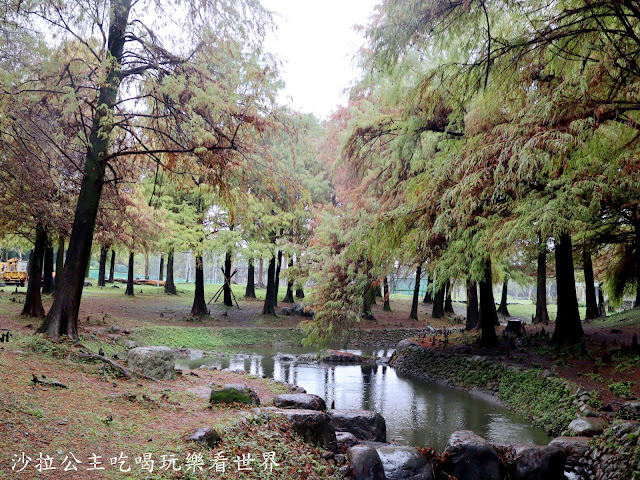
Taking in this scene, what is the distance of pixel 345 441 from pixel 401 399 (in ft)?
16.7

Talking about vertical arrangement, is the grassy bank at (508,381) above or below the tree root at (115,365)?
below

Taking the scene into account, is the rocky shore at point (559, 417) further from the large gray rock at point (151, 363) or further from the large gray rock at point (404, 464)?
the large gray rock at point (151, 363)

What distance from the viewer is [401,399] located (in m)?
11.6

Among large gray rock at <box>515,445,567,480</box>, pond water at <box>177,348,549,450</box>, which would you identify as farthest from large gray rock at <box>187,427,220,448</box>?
large gray rock at <box>515,445,567,480</box>

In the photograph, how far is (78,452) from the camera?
4.14 m

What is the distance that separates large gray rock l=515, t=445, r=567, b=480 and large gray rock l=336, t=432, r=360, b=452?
2.30m

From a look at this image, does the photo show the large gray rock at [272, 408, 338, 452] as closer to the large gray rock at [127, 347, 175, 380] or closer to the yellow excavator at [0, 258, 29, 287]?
the large gray rock at [127, 347, 175, 380]

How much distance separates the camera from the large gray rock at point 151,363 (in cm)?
877

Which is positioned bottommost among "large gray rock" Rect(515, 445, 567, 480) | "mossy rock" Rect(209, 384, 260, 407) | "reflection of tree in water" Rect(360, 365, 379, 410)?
"reflection of tree in water" Rect(360, 365, 379, 410)

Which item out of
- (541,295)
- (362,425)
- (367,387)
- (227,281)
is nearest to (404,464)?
(362,425)

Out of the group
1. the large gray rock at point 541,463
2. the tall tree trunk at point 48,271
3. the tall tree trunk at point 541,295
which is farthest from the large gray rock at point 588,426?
the tall tree trunk at point 48,271

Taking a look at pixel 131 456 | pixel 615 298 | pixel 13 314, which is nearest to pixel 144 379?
pixel 131 456

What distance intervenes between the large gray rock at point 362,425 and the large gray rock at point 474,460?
4.15 ft

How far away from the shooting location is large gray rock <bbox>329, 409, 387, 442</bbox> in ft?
25.1
